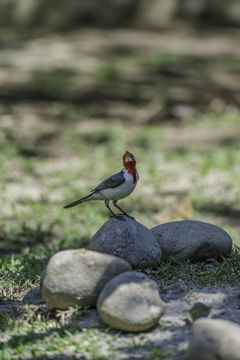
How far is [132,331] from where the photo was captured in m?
3.54

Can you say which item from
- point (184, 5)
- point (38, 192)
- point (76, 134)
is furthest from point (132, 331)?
point (184, 5)

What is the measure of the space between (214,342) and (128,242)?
50.9 inches

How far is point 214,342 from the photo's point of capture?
3006 mm

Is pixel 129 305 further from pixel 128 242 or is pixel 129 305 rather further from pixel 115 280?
pixel 128 242

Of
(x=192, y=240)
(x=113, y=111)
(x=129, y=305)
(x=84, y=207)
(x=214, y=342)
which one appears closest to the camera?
(x=214, y=342)

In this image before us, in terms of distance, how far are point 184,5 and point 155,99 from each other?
15.8ft

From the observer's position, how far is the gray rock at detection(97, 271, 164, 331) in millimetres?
3459

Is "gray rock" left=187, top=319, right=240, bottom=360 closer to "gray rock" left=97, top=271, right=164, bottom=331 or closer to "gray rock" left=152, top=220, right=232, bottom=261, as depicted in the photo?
"gray rock" left=97, top=271, right=164, bottom=331

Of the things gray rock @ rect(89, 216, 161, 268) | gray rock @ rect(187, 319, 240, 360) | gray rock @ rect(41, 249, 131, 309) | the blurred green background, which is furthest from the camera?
the blurred green background

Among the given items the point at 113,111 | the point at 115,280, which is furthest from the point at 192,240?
the point at 113,111

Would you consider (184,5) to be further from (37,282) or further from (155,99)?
(37,282)

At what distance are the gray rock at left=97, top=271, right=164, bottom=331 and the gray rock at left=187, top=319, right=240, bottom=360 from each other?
0.41m

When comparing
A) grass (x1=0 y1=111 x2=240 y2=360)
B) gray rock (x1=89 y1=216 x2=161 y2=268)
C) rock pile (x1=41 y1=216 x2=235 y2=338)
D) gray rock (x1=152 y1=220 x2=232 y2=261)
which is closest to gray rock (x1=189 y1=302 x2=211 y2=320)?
rock pile (x1=41 y1=216 x2=235 y2=338)

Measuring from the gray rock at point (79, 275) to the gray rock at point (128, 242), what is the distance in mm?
430
